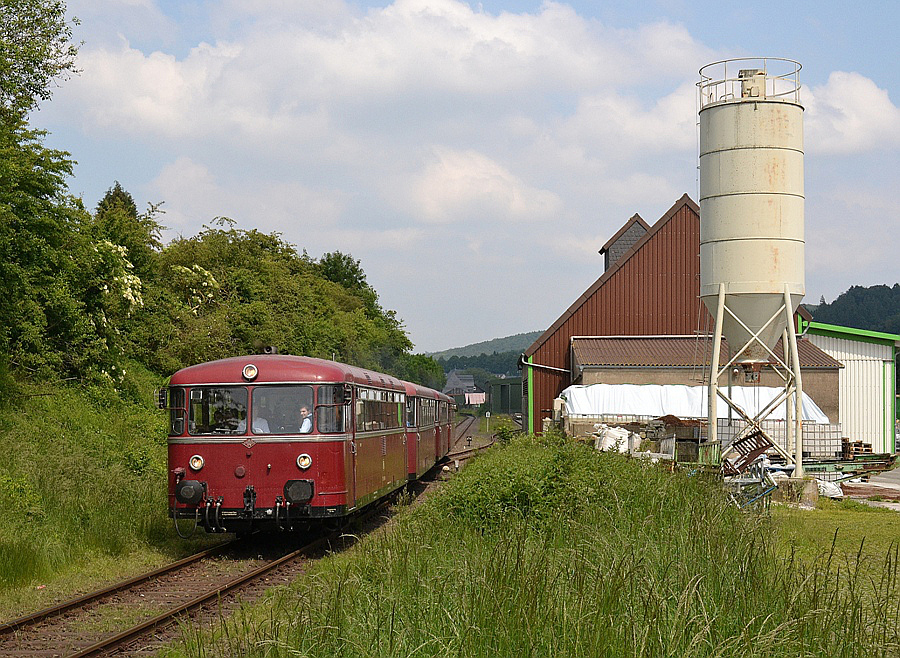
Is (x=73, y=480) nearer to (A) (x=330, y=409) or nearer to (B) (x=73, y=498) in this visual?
(B) (x=73, y=498)

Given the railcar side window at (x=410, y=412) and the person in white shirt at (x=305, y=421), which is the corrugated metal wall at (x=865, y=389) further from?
the person in white shirt at (x=305, y=421)

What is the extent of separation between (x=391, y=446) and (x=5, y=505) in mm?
7917

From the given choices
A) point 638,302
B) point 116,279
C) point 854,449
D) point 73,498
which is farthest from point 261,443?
point 638,302

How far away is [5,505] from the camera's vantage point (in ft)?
45.9

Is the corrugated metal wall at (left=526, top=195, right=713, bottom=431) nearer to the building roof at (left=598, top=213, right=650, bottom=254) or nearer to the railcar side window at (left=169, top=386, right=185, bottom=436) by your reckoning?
the building roof at (left=598, top=213, right=650, bottom=254)

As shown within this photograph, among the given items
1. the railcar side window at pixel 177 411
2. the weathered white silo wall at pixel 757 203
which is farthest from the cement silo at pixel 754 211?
the railcar side window at pixel 177 411

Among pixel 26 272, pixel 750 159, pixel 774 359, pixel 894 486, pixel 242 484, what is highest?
pixel 750 159

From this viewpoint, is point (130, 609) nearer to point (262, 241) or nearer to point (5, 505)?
point (5, 505)

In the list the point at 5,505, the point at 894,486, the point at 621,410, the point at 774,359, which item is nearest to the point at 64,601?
the point at 5,505

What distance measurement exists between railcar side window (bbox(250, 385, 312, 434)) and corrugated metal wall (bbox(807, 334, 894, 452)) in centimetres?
3106

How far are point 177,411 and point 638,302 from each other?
29.9m

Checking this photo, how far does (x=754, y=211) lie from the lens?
23.2m

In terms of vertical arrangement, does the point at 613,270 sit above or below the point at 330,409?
above

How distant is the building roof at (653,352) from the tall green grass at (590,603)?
29.4 m
